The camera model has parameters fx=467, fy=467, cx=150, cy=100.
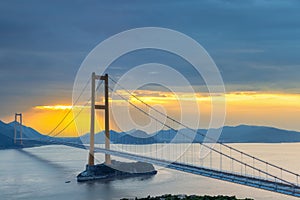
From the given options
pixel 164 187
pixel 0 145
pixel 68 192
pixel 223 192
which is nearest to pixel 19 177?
pixel 68 192

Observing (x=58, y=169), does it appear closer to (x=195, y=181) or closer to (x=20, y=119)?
(x=195, y=181)

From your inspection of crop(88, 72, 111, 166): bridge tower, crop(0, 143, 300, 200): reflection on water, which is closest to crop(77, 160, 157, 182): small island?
crop(88, 72, 111, 166): bridge tower

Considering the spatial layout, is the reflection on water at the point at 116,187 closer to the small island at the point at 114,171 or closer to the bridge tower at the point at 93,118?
the small island at the point at 114,171

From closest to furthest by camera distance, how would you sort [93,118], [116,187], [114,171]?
1. [116,187]
2. [114,171]
3. [93,118]

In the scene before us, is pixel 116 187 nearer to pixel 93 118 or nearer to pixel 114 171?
pixel 114 171

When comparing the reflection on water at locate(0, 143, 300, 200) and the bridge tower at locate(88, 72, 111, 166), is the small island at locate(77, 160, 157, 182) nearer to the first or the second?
the bridge tower at locate(88, 72, 111, 166)

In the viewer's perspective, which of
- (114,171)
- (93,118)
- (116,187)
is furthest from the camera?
(93,118)

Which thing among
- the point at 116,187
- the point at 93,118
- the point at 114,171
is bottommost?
the point at 116,187

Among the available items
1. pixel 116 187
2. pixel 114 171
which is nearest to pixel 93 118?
pixel 114 171
